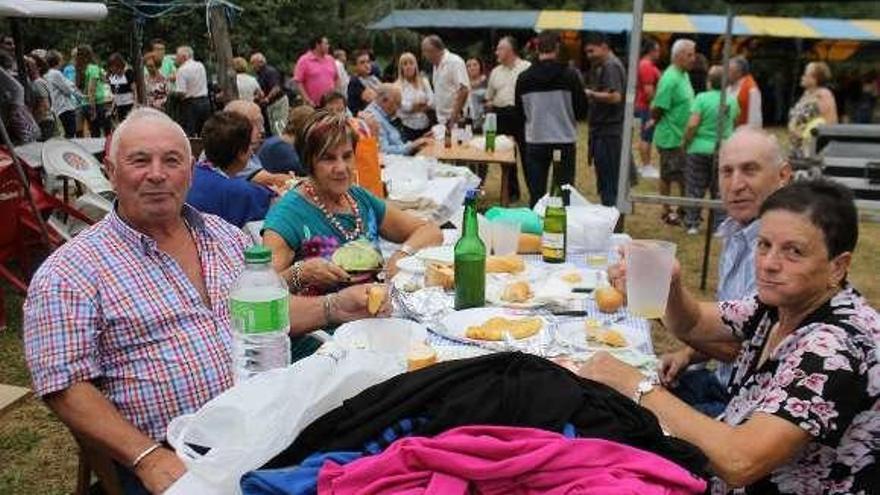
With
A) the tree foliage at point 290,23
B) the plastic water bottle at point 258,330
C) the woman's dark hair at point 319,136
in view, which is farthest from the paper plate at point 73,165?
the tree foliage at point 290,23

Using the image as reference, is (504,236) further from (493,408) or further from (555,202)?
(493,408)

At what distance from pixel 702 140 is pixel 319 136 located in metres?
5.24

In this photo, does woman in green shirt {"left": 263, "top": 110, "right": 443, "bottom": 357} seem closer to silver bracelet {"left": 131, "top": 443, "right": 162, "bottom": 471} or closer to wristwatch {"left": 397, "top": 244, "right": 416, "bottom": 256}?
wristwatch {"left": 397, "top": 244, "right": 416, "bottom": 256}

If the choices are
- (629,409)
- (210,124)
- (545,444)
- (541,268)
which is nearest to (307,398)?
(545,444)

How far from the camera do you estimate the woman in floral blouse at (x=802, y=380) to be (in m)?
1.40

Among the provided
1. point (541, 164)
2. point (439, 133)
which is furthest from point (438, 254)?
point (439, 133)

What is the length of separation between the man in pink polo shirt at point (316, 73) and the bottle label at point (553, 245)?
9.11 metres

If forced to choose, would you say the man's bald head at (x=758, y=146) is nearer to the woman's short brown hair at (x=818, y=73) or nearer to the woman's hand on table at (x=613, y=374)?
the woman's hand on table at (x=613, y=374)

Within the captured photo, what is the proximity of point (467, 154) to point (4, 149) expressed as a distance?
3.62 metres

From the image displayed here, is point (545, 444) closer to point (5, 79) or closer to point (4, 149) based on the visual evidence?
point (4, 149)

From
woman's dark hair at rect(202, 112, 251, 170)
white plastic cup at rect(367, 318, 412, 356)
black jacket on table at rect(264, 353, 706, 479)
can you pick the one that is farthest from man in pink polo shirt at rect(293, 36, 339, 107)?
black jacket on table at rect(264, 353, 706, 479)

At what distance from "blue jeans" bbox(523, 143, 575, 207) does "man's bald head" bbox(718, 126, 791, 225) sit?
4511mm

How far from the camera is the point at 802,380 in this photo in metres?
1.43

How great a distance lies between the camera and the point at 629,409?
124 centimetres
